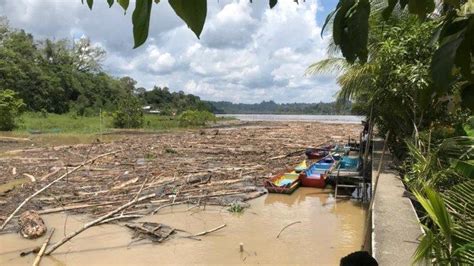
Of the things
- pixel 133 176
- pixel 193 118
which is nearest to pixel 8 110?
pixel 193 118

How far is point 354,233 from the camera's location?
10.1m

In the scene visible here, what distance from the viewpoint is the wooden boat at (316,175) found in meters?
14.2

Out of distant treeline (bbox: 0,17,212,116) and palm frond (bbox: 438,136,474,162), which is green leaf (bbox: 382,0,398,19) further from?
distant treeline (bbox: 0,17,212,116)

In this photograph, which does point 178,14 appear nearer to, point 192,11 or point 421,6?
point 192,11

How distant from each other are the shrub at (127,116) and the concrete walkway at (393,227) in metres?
34.0

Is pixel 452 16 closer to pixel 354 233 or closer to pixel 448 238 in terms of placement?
pixel 448 238

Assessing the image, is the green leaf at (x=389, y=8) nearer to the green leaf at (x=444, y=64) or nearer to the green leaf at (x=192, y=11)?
the green leaf at (x=444, y=64)

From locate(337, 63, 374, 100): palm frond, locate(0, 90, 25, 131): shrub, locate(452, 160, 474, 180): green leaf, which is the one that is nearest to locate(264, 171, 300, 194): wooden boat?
locate(337, 63, 374, 100): palm frond

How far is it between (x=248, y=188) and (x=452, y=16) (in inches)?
515

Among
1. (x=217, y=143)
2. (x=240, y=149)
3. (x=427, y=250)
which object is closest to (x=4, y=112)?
(x=217, y=143)

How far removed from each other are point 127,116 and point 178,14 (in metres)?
41.4

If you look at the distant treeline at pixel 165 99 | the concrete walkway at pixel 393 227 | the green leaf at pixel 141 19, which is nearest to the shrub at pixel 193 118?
the distant treeline at pixel 165 99

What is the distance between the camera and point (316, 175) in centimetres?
1489

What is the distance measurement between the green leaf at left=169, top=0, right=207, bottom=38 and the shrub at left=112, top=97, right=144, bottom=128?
4136cm
